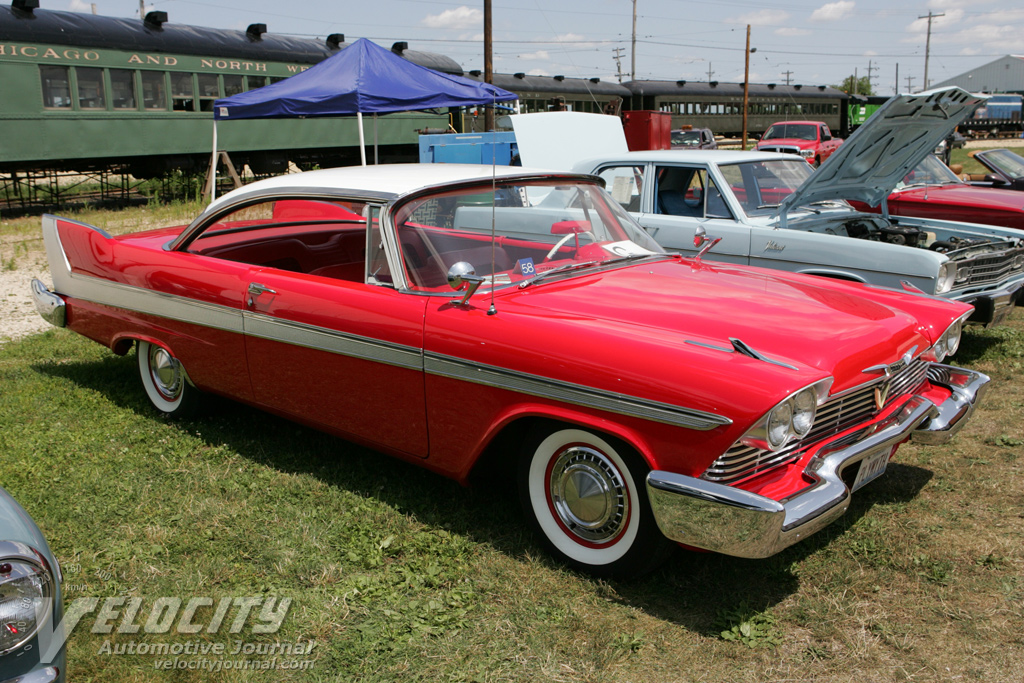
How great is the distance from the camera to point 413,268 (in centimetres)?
339

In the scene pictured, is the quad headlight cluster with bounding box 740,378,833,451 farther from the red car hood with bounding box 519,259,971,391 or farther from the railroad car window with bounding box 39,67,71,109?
the railroad car window with bounding box 39,67,71,109

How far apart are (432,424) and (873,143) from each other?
409 cm

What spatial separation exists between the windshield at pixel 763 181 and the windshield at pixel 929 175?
1885 millimetres

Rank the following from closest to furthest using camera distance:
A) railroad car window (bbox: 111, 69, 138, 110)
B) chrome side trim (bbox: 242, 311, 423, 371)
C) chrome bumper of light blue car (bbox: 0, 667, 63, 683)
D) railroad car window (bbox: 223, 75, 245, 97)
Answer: chrome bumper of light blue car (bbox: 0, 667, 63, 683)
chrome side trim (bbox: 242, 311, 423, 371)
railroad car window (bbox: 111, 69, 138, 110)
railroad car window (bbox: 223, 75, 245, 97)

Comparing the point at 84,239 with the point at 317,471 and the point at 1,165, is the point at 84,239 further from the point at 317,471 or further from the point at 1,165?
the point at 1,165

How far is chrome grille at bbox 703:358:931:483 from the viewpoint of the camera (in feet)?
8.48

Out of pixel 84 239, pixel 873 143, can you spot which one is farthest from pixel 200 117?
pixel 873 143

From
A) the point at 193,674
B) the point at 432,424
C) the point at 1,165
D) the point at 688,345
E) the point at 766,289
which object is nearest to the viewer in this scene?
the point at 193,674

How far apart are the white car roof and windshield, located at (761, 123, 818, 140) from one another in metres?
22.5

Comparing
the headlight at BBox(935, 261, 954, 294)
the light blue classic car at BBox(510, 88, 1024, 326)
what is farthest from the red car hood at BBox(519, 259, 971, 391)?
the light blue classic car at BBox(510, 88, 1024, 326)

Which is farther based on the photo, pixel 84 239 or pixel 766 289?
pixel 84 239

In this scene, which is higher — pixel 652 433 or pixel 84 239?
pixel 84 239

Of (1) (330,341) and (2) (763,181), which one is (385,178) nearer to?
(1) (330,341)

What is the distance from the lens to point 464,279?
121 inches
